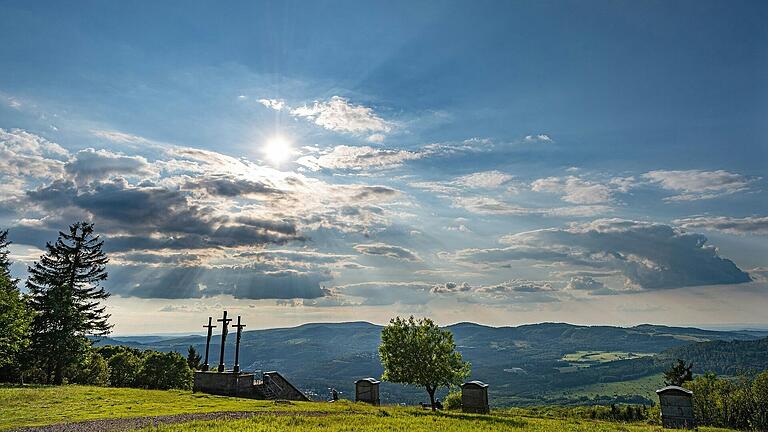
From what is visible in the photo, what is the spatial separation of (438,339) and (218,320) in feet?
77.0

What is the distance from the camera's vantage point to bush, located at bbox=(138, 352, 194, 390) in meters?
65.9

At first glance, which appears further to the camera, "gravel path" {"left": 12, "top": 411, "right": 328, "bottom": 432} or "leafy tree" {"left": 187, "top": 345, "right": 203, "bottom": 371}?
"leafy tree" {"left": 187, "top": 345, "right": 203, "bottom": 371}

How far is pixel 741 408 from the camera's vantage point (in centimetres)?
6122

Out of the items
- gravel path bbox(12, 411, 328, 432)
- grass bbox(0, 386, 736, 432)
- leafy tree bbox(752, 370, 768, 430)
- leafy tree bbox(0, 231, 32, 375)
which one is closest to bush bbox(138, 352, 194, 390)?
leafy tree bbox(0, 231, 32, 375)

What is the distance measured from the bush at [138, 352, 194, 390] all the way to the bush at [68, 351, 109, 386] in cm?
471

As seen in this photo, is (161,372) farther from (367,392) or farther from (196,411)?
(196,411)

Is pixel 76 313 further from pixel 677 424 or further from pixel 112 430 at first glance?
pixel 677 424

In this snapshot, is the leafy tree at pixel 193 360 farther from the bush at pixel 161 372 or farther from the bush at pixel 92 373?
the bush at pixel 92 373

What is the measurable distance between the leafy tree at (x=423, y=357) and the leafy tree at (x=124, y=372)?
1641 inches

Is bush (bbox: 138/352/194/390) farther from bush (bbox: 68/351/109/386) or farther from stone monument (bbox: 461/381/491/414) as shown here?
stone monument (bbox: 461/381/491/414)

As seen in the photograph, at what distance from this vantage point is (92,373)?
6162 centimetres

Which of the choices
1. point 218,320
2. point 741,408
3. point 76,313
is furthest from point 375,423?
point 741,408

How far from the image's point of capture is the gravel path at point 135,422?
22219 mm

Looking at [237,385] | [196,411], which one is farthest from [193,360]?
[196,411]
